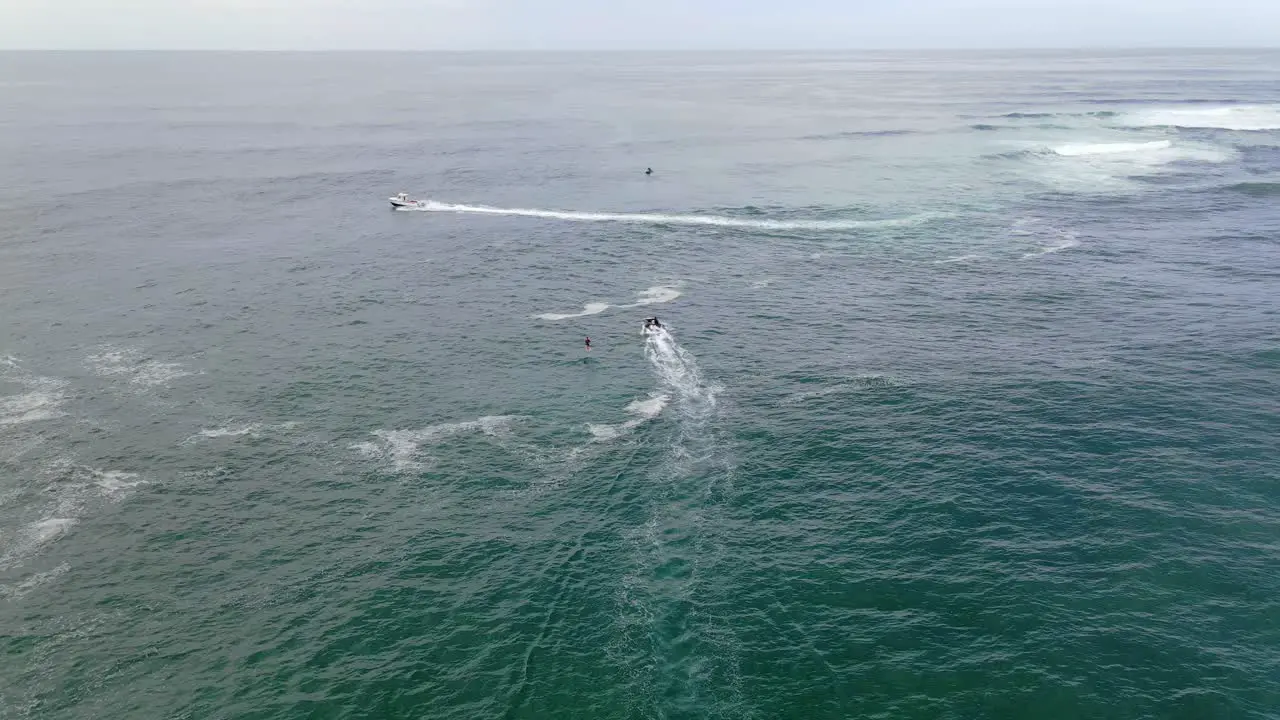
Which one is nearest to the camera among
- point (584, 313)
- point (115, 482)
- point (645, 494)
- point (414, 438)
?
point (645, 494)

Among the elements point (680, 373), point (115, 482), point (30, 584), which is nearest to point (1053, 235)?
point (680, 373)

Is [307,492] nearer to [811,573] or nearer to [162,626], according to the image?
[162,626]

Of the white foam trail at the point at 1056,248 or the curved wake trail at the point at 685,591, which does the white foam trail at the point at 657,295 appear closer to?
the curved wake trail at the point at 685,591

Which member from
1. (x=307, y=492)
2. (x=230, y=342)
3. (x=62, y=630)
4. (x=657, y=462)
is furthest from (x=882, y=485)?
(x=230, y=342)

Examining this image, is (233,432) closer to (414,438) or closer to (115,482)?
(115,482)

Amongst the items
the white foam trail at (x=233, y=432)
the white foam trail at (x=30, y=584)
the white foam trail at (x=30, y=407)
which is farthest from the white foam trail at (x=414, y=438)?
the white foam trail at (x=30, y=407)

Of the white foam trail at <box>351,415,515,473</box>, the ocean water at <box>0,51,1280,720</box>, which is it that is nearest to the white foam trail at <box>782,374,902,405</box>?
the ocean water at <box>0,51,1280,720</box>
